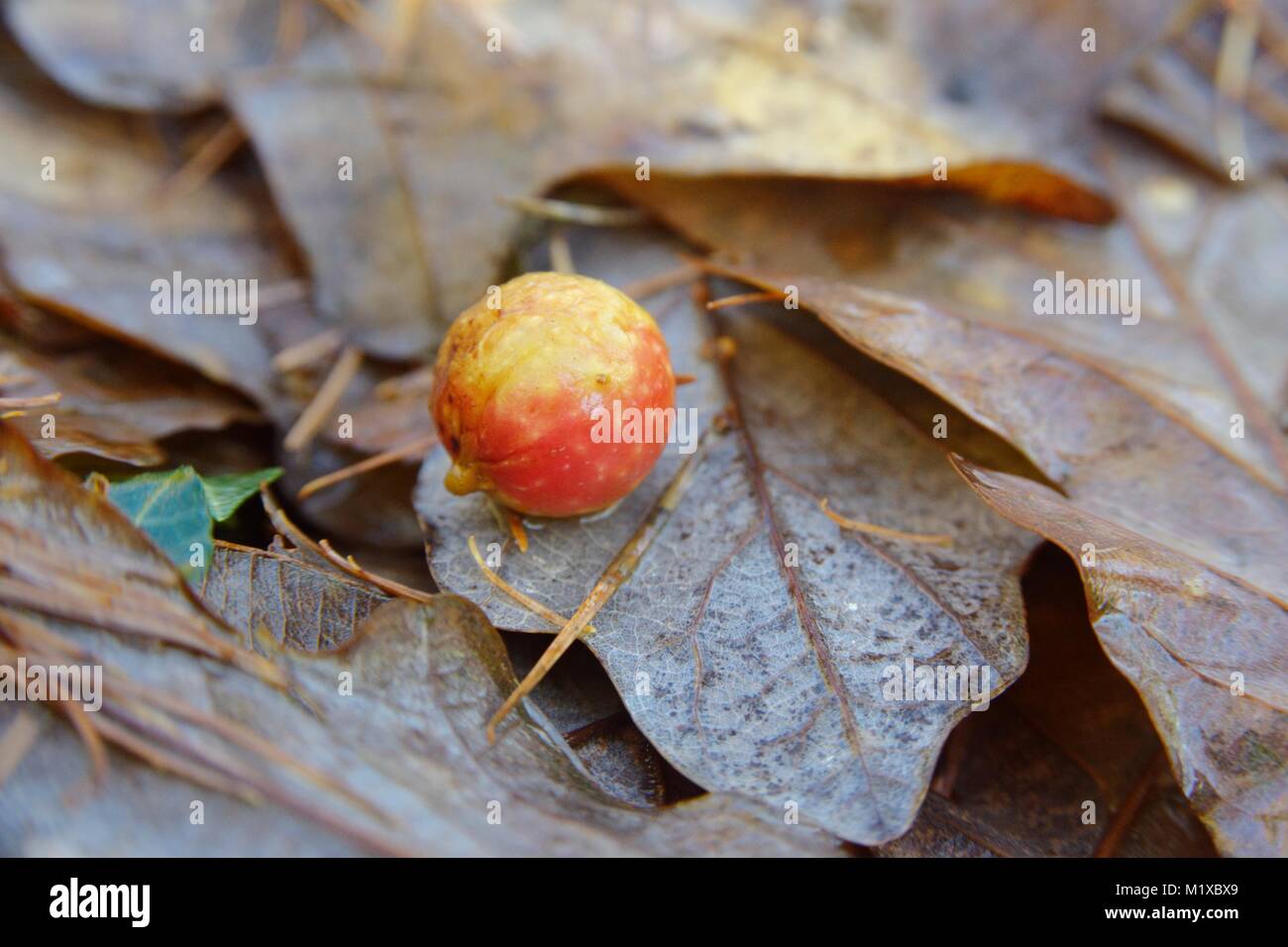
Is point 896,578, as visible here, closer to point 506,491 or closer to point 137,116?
point 506,491

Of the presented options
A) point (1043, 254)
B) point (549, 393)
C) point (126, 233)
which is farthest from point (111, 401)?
point (1043, 254)

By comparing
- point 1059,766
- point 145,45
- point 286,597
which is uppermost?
point 145,45

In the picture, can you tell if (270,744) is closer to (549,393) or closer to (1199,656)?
(549,393)

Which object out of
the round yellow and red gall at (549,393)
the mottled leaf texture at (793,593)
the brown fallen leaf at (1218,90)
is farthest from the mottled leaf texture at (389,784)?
the brown fallen leaf at (1218,90)

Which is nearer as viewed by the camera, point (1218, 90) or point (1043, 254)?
point (1043, 254)
